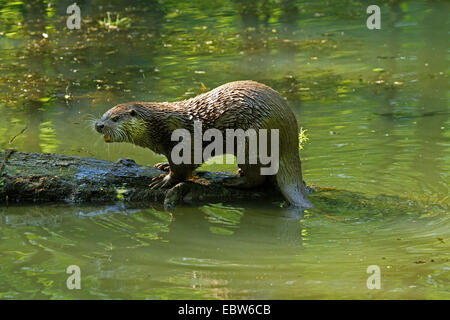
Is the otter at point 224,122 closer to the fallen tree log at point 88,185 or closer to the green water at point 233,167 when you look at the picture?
the fallen tree log at point 88,185

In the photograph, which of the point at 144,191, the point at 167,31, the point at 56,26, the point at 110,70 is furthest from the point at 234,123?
the point at 56,26

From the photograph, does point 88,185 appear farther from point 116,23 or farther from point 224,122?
point 116,23

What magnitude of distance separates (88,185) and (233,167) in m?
1.82

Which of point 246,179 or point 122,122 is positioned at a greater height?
point 122,122

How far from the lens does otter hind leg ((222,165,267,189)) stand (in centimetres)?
564

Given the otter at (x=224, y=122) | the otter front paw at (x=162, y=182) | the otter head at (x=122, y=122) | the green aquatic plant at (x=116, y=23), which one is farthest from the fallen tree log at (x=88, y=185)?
the green aquatic plant at (x=116, y=23)

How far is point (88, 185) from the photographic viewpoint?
A: 5.83 meters

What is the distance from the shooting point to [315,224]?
5.39 metres

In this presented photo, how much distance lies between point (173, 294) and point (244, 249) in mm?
989

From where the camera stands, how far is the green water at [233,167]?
434 centimetres

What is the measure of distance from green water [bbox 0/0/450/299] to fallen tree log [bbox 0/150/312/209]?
11cm

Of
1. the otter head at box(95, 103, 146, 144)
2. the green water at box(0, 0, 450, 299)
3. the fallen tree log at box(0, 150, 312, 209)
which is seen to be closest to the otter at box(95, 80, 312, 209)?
the otter head at box(95, 103, 146, 144)

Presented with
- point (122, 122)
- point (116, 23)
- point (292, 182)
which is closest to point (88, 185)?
point (122, 122)

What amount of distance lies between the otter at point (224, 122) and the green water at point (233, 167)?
1.04 feet
